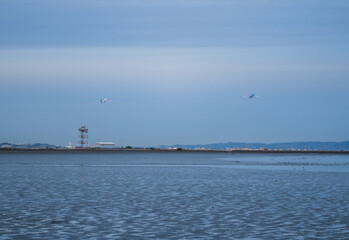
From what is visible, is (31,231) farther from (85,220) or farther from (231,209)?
(231,209)

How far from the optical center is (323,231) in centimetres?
2388

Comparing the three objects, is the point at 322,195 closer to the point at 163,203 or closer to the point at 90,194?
the point at 163,203

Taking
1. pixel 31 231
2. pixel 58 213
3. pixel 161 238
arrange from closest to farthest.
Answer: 1. pixel 161 238
2. pixel 31 231
3. pixel 58 213

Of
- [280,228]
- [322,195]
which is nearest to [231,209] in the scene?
[280,228]

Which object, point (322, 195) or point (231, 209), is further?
point (322, 195)

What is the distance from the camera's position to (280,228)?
80.7ft

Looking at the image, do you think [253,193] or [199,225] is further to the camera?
[253,193]

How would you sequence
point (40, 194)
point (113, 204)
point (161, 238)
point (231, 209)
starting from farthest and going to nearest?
point (40, 194)
point (113, 204)
point (231, 209)
point (161, 238)

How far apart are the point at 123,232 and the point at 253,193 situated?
20490 millimetres

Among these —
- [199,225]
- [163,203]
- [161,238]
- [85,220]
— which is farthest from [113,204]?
[161,238]

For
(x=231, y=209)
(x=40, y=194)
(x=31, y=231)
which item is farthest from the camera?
(x=40, y=194)

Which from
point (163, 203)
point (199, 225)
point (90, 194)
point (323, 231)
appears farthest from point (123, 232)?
point (90, 194)

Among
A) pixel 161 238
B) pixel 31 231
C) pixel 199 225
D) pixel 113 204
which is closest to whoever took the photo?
pixel 161 238

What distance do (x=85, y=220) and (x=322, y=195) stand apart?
20.6 m
